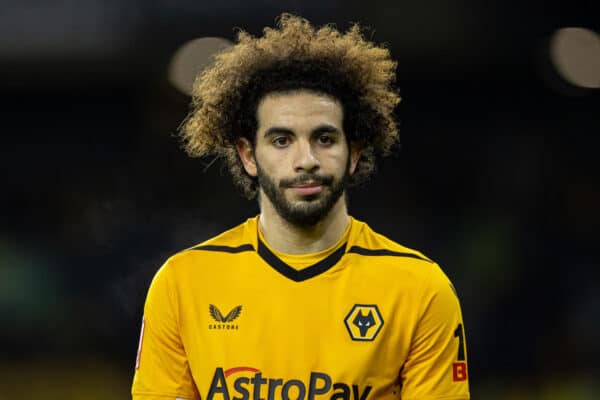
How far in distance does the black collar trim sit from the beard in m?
0.14

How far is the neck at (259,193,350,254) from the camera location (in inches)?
98.0

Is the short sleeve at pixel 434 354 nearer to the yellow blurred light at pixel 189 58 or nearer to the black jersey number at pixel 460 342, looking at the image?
the black jersey number at pixel 460 342

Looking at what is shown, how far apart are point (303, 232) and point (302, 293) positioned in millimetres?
177

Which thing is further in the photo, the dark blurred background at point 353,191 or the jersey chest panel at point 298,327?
the dark blurred background at point 353,191

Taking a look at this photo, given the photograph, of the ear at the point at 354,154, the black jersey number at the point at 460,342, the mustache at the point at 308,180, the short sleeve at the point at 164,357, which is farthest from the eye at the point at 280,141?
the black jersey number at the point at 460,342

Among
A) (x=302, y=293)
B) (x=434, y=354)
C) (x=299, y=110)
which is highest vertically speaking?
(x=299, y=110)

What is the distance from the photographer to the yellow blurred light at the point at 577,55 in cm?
577

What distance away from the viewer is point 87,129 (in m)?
5.76

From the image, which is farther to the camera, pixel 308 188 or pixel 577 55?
pixel 577 55

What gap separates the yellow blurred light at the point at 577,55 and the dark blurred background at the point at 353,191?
1 cm

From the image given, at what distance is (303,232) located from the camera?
2500mm

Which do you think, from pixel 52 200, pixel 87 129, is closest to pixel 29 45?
pixel 87 129

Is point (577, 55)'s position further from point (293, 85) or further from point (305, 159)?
point (305, 159)

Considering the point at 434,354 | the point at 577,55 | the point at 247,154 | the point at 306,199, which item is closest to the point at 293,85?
the point at 247,154
